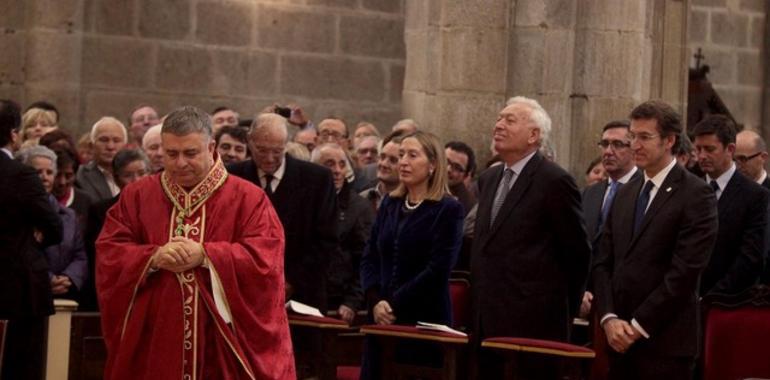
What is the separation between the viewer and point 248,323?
7.27 metres

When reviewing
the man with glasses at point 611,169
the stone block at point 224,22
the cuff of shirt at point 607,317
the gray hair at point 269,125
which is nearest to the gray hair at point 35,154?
the gray hair at point 269,125

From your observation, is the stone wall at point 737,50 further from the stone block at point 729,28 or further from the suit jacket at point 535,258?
the suit jacket at point 535,258

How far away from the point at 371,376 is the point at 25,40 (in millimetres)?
5556

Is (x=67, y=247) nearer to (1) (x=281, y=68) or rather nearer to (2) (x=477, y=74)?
(2) (x=477, y=74)

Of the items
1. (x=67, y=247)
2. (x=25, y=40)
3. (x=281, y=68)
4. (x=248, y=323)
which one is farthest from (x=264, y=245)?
(x=281, y=68)

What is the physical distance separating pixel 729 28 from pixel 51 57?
7.12 meters

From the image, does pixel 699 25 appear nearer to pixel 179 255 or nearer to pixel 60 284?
pixel 60 284

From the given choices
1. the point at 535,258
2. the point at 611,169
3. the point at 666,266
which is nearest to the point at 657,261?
the point at 666,266

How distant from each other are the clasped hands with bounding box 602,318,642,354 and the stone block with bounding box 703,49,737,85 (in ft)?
32.4

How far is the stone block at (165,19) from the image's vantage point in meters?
14.0

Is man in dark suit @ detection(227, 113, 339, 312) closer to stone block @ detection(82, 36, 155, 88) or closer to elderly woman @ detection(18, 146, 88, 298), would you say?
elderly woman @ detection(18, 146, 88, 298)

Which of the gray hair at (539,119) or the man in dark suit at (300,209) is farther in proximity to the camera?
the man in dark suit at (300,209)

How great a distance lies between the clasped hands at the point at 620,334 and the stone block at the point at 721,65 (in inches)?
389

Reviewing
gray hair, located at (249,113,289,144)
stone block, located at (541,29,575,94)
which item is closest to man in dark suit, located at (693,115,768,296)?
gray hair, located at (249,113,289,144)
